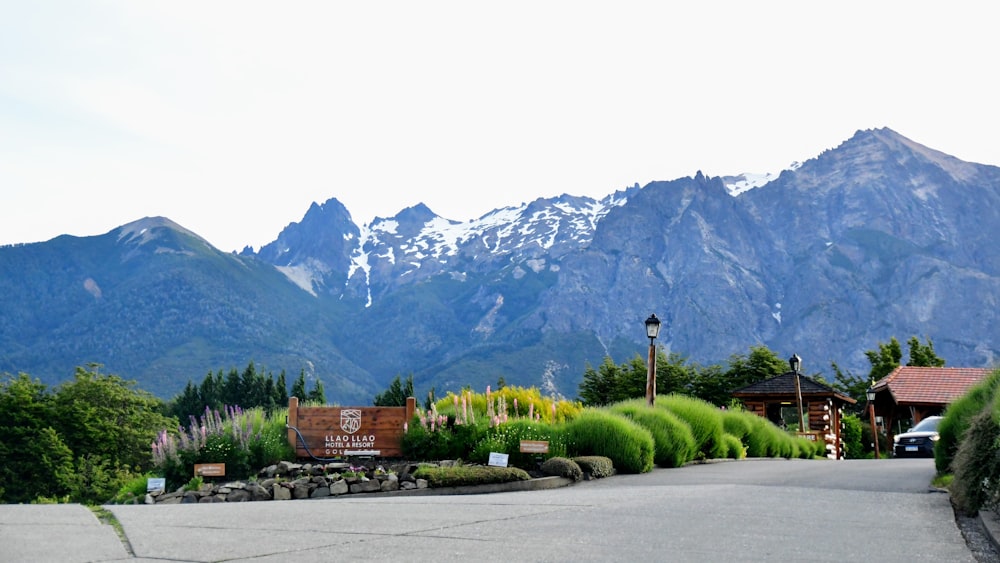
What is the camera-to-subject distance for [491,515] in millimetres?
8055

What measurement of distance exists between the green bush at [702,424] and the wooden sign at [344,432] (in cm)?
591

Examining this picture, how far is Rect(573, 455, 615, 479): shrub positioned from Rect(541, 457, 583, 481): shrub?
429mm

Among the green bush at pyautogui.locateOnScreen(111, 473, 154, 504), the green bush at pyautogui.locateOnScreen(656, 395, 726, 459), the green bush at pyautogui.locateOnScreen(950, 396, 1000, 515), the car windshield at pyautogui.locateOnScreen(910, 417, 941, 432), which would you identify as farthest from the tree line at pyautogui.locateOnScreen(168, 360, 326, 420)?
the green bush at pyautogui.locateOnScreen(950, 396, 1000, 515)

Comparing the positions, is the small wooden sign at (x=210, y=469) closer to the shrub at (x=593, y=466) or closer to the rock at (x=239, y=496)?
the rock at (x=239, y=496)

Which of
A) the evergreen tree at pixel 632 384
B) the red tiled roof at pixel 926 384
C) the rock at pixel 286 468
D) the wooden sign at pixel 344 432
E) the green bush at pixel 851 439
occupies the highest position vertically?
the evergreen tree at pixel 632 384

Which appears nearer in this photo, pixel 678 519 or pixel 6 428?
pixel 678 519

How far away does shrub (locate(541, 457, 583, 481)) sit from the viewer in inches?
534

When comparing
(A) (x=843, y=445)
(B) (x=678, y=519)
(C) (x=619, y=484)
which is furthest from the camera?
(A) (x=843, y=445)

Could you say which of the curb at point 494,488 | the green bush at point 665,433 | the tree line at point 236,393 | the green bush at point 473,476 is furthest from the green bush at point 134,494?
the tree line at point 236,393

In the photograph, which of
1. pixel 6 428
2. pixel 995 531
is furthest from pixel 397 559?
pixel 6 428

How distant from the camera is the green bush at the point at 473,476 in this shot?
42.3ft

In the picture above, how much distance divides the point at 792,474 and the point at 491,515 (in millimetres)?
8262

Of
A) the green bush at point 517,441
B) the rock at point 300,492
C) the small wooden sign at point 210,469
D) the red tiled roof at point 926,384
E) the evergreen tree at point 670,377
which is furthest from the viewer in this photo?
the evergreen tree at point 670,377

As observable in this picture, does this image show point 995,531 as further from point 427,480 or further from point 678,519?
point 427,480
